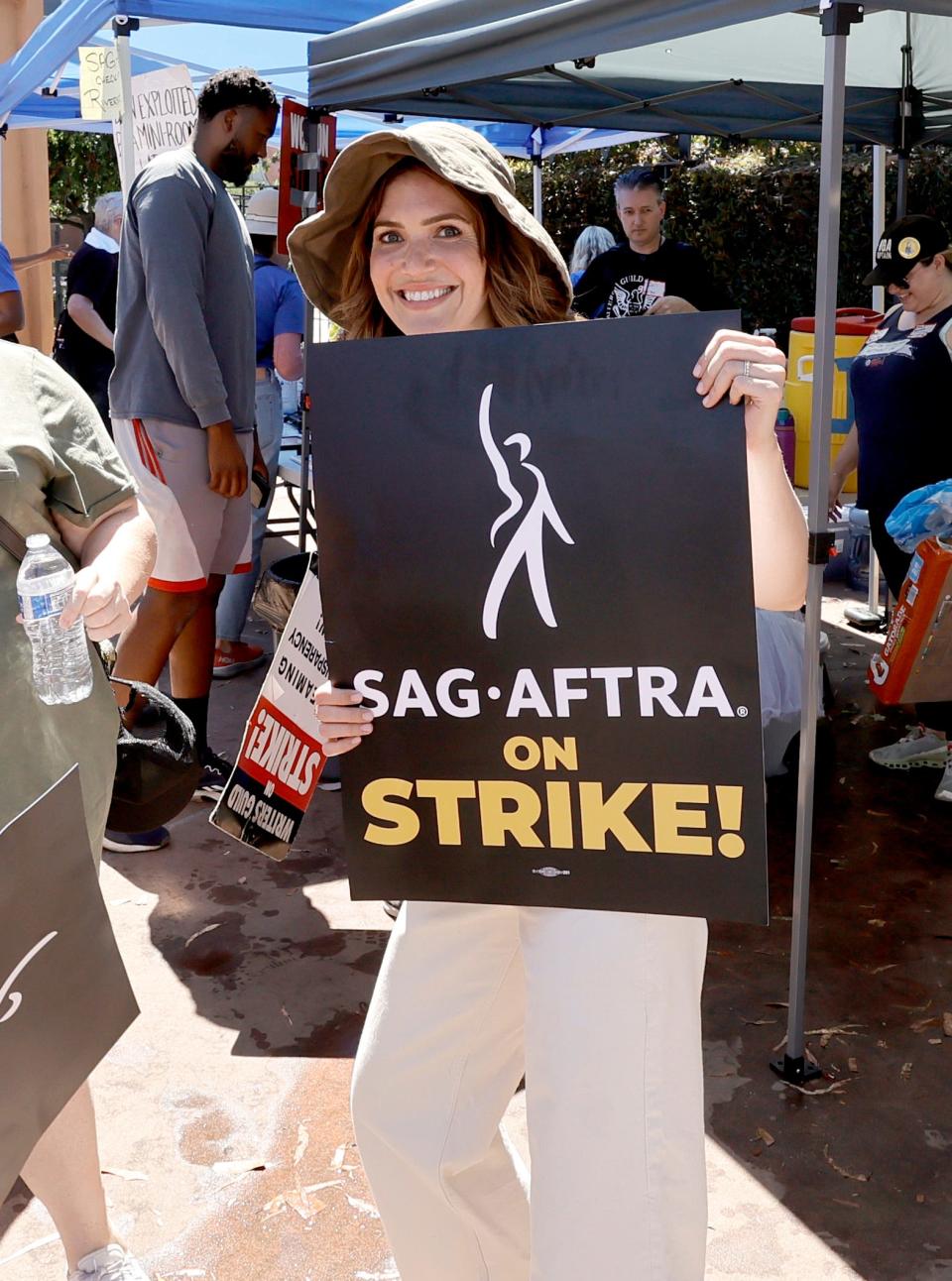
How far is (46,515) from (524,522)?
76cm

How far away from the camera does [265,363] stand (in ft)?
20.2

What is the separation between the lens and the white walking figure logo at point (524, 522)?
159 cm

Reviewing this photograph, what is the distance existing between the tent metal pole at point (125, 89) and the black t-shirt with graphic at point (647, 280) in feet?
7.89

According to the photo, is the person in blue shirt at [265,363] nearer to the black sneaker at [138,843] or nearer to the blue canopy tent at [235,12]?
the blue canopy tent at [235,12]

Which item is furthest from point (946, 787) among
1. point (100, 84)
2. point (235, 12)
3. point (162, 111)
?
point (100, 84)

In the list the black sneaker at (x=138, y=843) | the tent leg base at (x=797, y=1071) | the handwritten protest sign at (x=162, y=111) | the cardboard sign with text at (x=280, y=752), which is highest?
the handwritten protest sign at (x=162, y=111)

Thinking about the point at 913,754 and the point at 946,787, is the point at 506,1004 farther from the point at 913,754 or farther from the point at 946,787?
the point at 913,754

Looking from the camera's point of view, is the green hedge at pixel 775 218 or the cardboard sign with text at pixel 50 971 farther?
the green hedge at pixel 775 218

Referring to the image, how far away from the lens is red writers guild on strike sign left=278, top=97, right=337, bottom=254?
5.08m

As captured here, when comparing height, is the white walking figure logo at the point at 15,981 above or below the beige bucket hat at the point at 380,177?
below

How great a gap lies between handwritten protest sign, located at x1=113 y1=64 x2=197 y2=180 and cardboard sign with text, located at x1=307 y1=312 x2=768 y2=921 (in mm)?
4395

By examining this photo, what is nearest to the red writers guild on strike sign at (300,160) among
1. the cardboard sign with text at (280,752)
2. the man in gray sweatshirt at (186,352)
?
the man in gray sweatshirt at (186,352)

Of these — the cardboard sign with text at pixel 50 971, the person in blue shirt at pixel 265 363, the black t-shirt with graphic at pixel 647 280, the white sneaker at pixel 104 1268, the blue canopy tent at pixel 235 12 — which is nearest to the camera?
the cardboard sign with text at pixel 50 971

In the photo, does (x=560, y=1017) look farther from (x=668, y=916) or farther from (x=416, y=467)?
(x=416, y=467)
